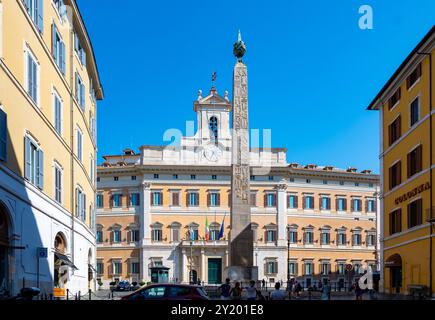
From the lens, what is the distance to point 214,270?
6956cm

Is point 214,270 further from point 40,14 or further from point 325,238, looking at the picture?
point 40,14

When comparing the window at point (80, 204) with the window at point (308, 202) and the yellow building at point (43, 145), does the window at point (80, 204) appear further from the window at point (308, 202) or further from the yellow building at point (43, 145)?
the window at point (308, 202)

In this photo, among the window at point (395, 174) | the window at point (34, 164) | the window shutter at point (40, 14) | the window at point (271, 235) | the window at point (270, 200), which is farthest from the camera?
the window at point (270, 200)

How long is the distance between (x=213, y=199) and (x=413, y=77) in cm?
4092

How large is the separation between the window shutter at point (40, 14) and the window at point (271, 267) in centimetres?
5287

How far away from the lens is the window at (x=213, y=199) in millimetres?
72125

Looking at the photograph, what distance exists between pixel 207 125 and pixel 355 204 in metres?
19.8

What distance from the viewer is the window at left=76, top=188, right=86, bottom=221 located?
3096cm

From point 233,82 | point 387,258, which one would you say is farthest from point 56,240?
point 387,258

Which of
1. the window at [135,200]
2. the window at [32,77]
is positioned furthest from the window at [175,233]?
the window at [32,77]

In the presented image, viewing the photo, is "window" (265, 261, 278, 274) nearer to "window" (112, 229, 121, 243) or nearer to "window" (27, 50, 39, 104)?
"window" (112, 229, 121, 243)

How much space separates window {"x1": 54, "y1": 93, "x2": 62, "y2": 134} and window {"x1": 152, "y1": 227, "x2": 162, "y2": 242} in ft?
149

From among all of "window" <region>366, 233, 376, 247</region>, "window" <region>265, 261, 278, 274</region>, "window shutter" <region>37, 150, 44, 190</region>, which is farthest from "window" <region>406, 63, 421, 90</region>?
"window" <region>366, 233, 376, 247</region>

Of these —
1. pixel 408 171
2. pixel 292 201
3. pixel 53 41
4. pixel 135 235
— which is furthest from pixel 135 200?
pixel 53 41
